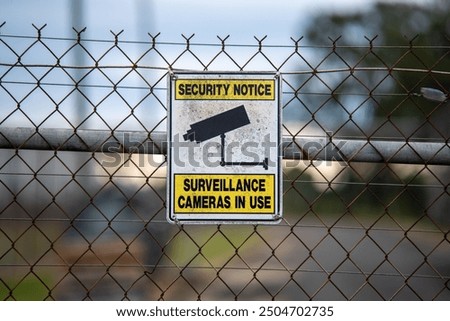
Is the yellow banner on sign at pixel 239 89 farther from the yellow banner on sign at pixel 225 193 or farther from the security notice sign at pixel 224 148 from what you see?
the yellow banner on sign at pixel 225 193

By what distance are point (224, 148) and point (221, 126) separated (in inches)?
2.5

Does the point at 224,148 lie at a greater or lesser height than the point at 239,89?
lesser

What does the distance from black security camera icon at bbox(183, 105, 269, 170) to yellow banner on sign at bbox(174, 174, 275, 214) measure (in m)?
0.04

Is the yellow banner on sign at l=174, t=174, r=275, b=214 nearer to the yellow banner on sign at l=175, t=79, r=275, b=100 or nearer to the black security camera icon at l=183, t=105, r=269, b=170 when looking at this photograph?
the black security camera icon at l=183, t=105, r=269, b=170

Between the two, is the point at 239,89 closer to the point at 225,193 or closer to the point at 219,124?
the point at 219,124

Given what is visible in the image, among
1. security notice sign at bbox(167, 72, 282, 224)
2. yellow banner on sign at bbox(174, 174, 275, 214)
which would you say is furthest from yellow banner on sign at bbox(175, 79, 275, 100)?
yellow banner on sign at bbox(174, 174, 275, 214)

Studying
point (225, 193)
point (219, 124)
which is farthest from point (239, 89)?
point (225, 193)

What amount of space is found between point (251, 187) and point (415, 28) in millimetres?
3340

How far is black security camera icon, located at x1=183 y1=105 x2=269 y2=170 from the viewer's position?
186 cm

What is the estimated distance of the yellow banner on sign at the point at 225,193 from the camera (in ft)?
6.07

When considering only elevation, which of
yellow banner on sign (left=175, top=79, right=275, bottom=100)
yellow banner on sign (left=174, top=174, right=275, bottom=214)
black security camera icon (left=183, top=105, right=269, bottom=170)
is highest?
yellow banner on sign (left=175, top=79, right=275, bottom=100)

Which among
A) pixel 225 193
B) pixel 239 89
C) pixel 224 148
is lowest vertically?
pixel 225 193

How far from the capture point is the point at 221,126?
187cm

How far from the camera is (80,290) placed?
4473 mm
